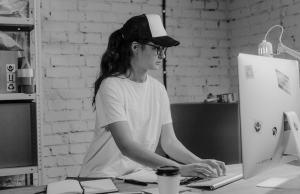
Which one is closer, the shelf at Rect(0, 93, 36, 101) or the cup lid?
the cup lid

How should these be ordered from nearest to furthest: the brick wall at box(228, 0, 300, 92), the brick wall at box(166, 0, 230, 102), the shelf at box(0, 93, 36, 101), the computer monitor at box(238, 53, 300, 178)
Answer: the computer monitor at box(238, 53, 300, 178) → the shelf at box(0, 93, 36, 101) → the brick wall at box(228, 0, 300, 92) → the brick wall at box(166, 0, 230, 102)

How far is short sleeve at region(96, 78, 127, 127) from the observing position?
182 centimetres

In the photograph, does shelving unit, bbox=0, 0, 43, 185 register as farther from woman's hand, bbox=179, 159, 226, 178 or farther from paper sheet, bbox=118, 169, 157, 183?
woman's hand, bbox=179, 159, 226, 178

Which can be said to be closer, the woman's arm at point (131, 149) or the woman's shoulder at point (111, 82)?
the woman's arm at point (131, 149)

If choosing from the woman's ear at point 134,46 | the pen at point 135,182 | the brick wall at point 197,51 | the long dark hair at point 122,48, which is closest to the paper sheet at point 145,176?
the pen at point 135,182

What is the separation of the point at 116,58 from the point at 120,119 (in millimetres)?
361

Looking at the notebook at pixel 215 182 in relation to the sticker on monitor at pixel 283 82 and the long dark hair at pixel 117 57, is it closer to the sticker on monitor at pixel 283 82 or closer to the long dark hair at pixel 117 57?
the sticker on monitor at pixel 283 82

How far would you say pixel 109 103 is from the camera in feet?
6.07

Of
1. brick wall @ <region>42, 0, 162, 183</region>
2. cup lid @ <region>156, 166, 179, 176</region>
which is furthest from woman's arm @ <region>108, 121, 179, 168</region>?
brick wall @ <region>42, 0, 162, 183</region>

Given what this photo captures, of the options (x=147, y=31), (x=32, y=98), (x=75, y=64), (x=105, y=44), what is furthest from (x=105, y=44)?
(x=147, y=31)

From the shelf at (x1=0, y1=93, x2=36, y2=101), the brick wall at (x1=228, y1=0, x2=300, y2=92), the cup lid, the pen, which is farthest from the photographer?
the brick wall at (x1=228, y1=0, x2=300, y2=92)

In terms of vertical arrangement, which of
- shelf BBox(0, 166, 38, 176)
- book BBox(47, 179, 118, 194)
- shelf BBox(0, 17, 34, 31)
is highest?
shelf BBox(0, 17, 34, 31)

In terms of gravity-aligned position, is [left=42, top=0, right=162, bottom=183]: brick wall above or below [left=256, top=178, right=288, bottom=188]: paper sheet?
above

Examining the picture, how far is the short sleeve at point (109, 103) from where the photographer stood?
1818mm
